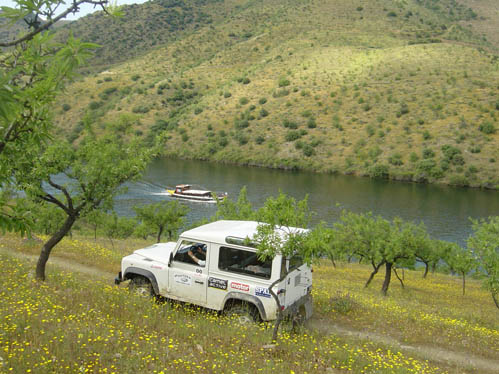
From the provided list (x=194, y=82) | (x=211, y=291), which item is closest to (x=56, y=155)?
(x=211, y=291)

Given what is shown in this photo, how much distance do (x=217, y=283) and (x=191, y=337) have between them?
7.03 feet

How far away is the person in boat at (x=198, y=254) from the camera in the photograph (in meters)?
11.0

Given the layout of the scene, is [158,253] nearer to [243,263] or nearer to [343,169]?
[243,263]

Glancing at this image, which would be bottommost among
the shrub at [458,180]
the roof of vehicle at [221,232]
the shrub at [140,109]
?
the roof of vehicle at [221,232]

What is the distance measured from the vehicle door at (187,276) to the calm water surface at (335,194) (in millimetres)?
36211

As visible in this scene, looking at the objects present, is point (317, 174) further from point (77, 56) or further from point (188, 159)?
point (77, 56)

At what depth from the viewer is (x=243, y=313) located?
34.5ft

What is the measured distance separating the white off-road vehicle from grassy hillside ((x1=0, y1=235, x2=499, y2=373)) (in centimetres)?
50

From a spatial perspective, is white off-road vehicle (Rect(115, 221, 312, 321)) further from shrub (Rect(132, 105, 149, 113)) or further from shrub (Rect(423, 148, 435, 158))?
shrub (Rect(132, 105, 149, 113))

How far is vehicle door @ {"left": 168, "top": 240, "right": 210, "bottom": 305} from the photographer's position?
10.9m

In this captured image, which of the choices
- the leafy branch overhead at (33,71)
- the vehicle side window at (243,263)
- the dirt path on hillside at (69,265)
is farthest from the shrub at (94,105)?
the leafy branch overhead at (33,71)

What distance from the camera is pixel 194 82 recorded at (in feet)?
436

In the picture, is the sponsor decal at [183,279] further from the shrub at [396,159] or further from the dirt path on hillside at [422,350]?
the shrub at [396,159]

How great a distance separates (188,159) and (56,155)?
3330 inches
